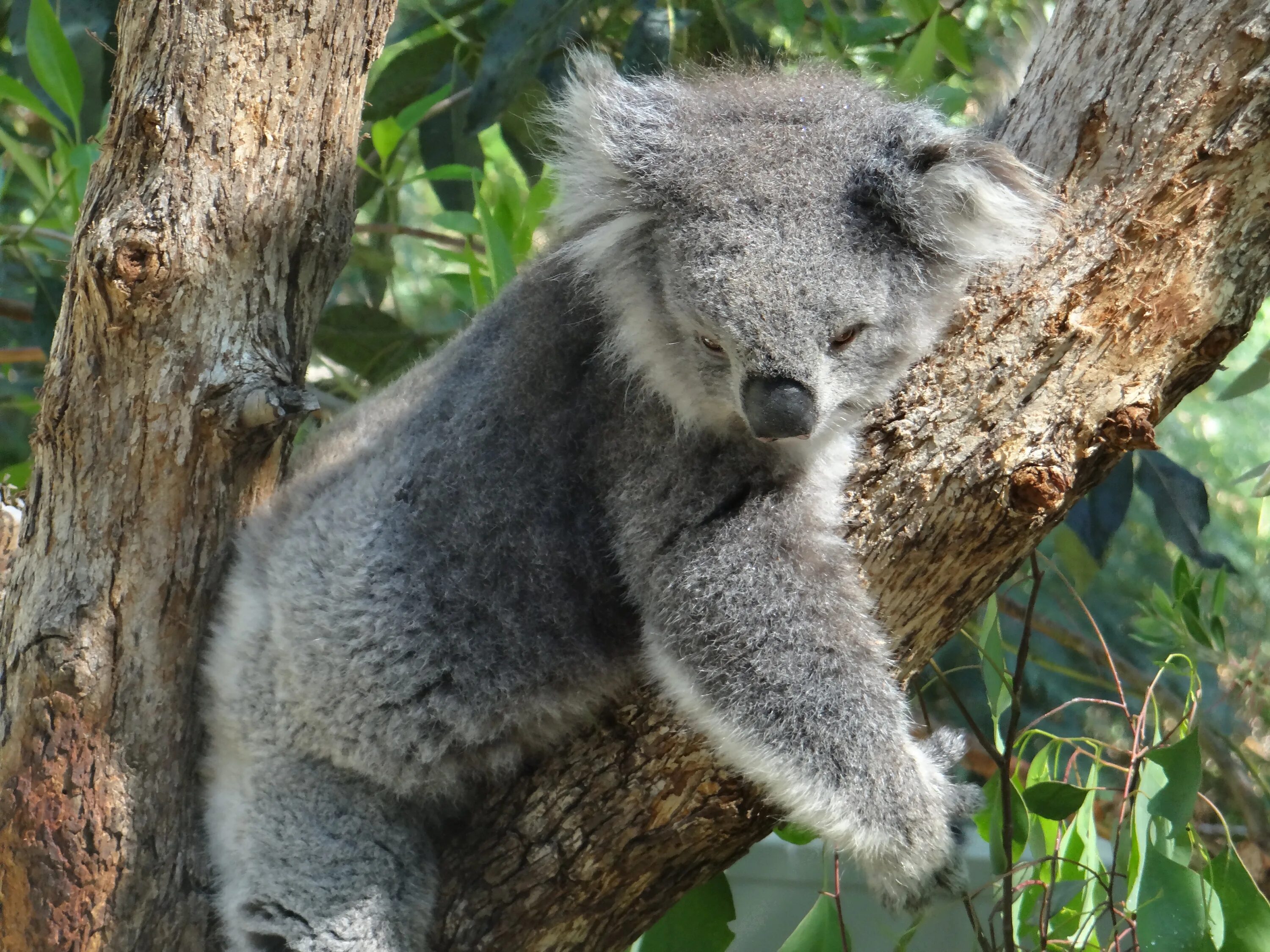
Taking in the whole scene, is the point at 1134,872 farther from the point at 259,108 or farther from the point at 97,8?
the point at 97,8

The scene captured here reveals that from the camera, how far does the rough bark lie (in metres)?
1.83

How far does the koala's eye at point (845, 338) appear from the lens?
6.05ft

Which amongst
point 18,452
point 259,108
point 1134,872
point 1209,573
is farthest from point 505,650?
point 1209,573

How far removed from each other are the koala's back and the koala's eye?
433 millimetres

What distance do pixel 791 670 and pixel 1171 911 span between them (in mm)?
696

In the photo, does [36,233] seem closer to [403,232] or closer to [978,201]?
[403,232]

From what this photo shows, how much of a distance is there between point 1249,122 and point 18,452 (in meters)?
3.25

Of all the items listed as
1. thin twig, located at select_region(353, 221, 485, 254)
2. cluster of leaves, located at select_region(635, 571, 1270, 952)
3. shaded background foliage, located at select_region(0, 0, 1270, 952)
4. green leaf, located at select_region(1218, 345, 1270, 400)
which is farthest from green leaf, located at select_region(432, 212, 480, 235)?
green leaf, located at select_region(1218, 345, 1270, 400)

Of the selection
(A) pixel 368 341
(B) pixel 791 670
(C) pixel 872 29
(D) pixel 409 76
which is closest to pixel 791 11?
(C) pixel 872 29

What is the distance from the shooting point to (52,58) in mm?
2424

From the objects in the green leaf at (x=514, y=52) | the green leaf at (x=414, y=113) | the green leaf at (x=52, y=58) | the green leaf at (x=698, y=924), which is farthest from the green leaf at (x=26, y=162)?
the green leaf at (x=698, y=924)

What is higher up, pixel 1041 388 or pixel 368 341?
pixel 1041 388

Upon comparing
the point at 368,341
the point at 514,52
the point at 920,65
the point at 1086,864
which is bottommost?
the point at 368,341

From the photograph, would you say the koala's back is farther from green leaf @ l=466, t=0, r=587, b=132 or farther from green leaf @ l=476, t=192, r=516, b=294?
green leaf @ l=466, t=0, r=587, b=132
